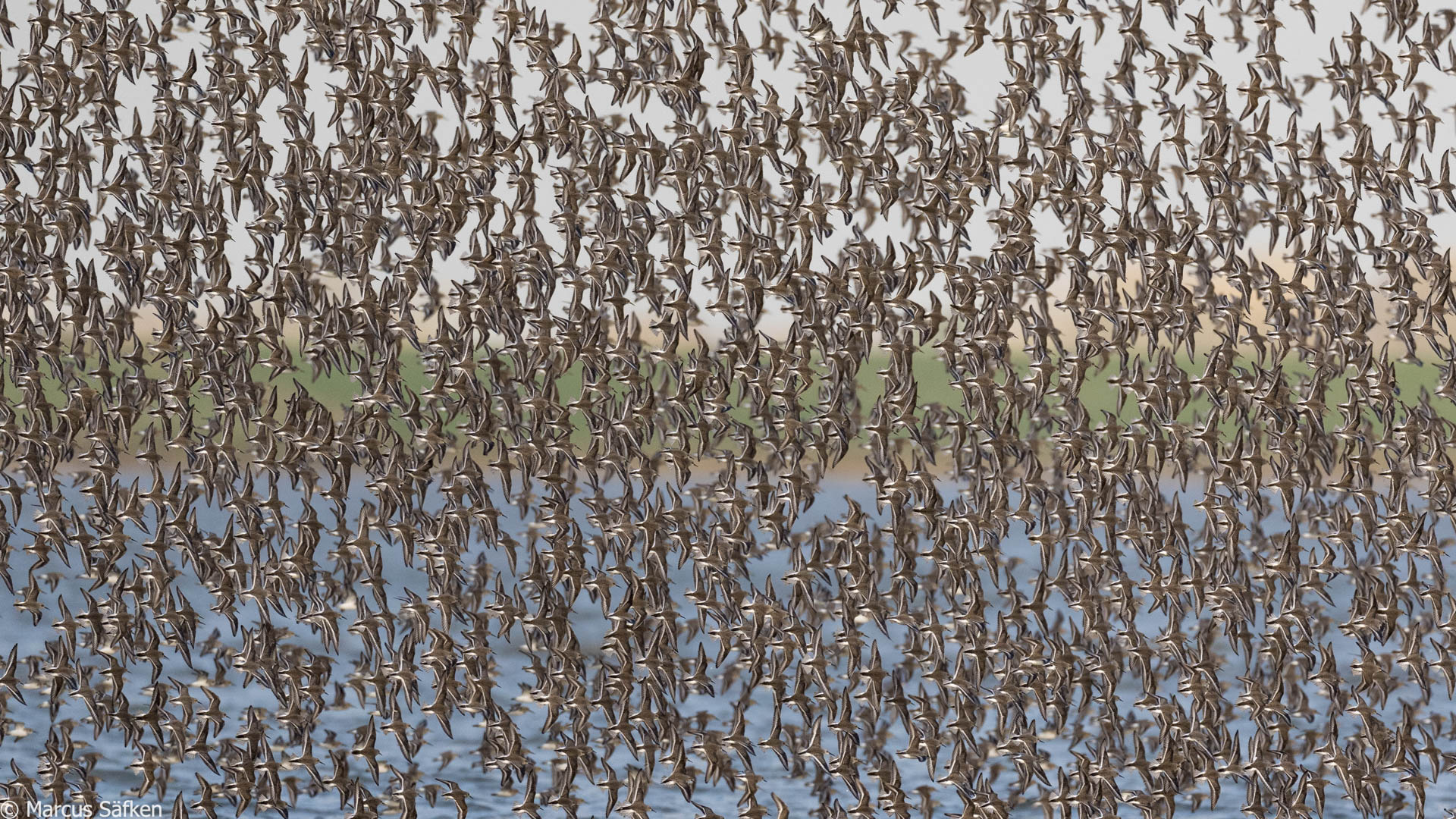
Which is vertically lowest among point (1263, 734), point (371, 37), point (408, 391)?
point (1263, 734)

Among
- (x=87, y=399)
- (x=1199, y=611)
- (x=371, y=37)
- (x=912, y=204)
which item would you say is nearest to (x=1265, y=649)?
(x=1199, y=611)

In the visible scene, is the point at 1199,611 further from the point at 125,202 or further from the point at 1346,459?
the point at 125,202

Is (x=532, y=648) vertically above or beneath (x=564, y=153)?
beneath

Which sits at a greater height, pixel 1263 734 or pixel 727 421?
pixel 727 421

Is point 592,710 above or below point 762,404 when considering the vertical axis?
below

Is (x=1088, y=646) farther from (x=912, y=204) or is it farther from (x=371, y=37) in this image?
(x=371, y=37)

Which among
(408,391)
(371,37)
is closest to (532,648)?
(408,391)
